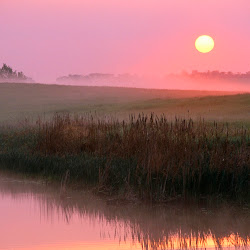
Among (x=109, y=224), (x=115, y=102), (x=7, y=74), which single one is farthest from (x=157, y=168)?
(x=7, y=74)

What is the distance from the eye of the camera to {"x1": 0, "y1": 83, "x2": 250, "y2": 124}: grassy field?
35.7 m

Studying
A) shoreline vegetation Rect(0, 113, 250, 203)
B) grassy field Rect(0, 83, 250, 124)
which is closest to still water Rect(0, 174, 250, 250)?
shoreline vegetation Rect(0, 113, 250, 203)

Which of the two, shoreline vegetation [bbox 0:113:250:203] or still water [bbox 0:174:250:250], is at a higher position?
shoreline vegetation [bbox 0:113:250:203]

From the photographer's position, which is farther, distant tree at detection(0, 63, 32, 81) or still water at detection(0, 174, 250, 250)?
distant tree at detection(0, 63, 32, 81)

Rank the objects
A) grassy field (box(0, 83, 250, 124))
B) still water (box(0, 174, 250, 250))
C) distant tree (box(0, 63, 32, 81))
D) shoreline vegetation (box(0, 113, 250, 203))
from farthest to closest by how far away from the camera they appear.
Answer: distant tree (box(0, 63, 32, 81)) → grassy field (box(0, 83, 250, 124)) → shoreline vegetation (box(0, 113, 250, 203)) → still water (box(0, 174, 250, 250))

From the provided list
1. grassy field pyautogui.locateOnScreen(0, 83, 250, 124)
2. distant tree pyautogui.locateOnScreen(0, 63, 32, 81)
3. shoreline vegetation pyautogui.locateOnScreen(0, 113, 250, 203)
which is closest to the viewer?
shoreline vegetation pyautogui.locateOnScreen(0, 113, 250, 203)

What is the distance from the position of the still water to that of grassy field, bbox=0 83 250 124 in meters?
15.0

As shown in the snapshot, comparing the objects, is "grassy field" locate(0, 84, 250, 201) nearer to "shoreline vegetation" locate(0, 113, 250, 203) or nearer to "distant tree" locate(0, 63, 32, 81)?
"shoreline vegetation" locate(0, 113, 250, 203)

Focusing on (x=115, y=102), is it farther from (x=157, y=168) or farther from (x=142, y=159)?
A: (x=157, y=168)

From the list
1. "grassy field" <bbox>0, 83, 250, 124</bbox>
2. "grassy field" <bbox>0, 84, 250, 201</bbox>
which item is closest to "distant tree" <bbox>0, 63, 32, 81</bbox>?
"grassy field" <bbox>0, 83, 250, 124</bbox>

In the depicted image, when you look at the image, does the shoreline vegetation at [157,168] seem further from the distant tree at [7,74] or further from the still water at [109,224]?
the distant tree at [7,74]

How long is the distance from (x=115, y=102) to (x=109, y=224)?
4384 centimetres

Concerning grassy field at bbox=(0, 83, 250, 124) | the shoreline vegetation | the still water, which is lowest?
the still water

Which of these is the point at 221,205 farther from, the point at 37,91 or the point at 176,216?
the point at 37,91
